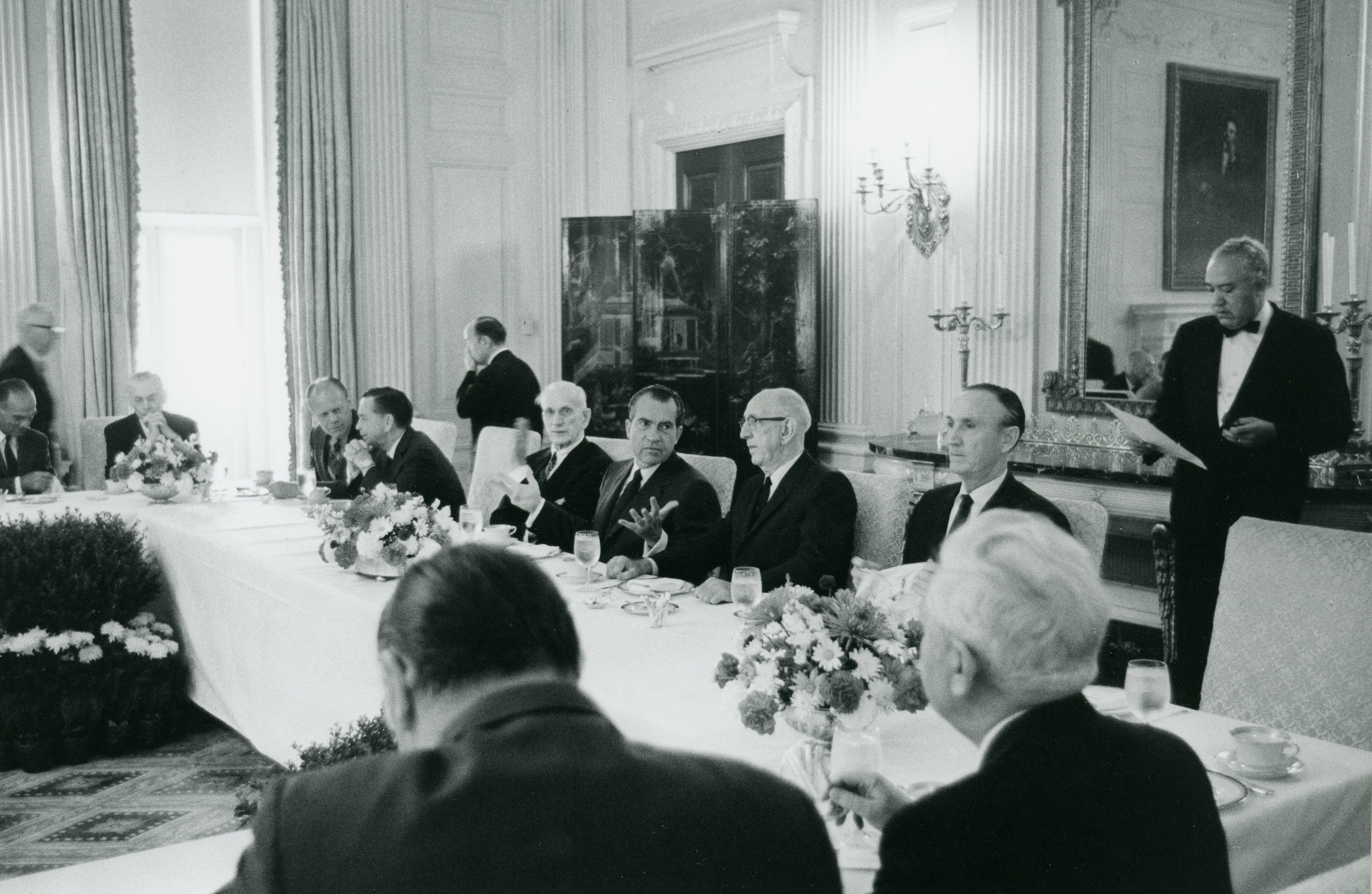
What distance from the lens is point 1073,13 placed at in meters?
5.58

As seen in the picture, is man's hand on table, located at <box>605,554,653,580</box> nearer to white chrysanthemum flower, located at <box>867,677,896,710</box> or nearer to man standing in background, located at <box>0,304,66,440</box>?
white chrysanthemum flower, located at <box>867,677,896,710</box>

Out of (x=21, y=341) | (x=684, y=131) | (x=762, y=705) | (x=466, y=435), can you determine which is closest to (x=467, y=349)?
(x=466, y=435)

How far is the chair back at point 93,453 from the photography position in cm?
646

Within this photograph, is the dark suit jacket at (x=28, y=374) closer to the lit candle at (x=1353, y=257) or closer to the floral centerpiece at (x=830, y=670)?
the floral centerpiece at (x=830, y=670)

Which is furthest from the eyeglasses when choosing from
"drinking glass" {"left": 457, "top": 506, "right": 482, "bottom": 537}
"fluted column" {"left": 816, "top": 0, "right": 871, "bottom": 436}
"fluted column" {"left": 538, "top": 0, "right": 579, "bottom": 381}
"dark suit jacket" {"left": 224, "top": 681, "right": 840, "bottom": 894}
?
"fluted column" {"left": 538, "top": 0, "right": 579, "bottom": 381}

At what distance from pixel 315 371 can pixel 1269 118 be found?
19.2 feet

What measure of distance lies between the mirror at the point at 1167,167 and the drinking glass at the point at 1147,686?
2917 mm

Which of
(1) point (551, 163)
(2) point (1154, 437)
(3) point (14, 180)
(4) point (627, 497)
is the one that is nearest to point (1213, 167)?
(2) point (1154, 437)

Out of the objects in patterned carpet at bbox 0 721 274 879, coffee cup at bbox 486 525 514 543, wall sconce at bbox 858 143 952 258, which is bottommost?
patterned carpet at bbox 0 721 274 879

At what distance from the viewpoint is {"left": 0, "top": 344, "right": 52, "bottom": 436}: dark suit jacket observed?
6.42m

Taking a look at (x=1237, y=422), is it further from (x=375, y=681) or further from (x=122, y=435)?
(x=122, y=435)

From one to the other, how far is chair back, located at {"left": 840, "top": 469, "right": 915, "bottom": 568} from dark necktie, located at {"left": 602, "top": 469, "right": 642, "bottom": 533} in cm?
91

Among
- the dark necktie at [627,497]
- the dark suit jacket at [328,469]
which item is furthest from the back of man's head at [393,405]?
the dark necktie at [627,497]

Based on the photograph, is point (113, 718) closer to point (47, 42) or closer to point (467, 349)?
point (467, 349)
